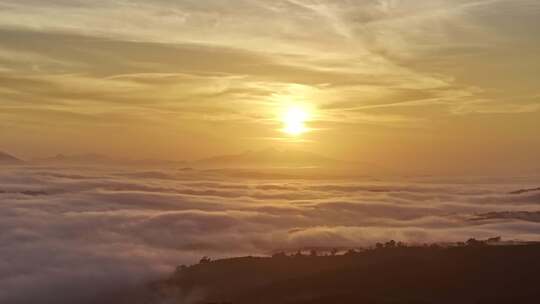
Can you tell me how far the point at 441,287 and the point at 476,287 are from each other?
10638 mm

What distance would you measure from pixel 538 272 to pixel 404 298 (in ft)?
151

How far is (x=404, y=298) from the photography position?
609 ft

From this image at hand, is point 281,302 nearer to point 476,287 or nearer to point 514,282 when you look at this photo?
point 476,287

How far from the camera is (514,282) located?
641 feet

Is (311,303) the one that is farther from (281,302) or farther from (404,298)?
(404,298)

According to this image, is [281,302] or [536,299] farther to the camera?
[281,302]

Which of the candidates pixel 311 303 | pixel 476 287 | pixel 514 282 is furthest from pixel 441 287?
pixel 311 303

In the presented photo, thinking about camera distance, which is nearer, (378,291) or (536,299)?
(536,299)

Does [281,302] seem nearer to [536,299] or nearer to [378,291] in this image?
[378,291]

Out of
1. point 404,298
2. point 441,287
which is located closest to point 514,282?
point 441,287

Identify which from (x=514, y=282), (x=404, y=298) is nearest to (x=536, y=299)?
(x=514, y=282)

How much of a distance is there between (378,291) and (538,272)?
5067 cm

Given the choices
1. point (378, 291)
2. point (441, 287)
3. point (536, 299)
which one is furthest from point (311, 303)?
point (536, 299)

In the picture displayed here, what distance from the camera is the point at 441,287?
196m
